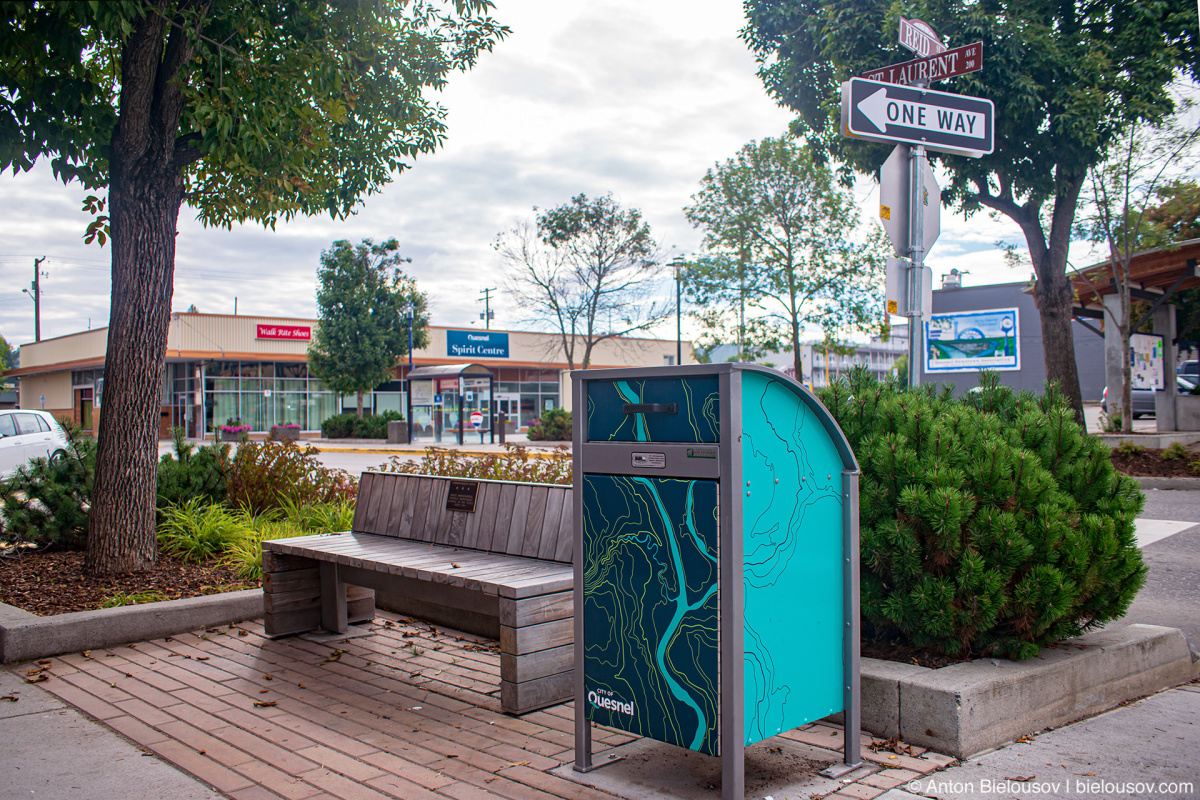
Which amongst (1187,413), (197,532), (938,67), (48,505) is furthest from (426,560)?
(1187,413)

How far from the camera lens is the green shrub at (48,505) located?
6.83 metres

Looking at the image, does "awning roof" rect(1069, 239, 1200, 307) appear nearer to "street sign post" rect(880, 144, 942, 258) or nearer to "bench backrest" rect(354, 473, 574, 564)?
"street sign post" rect(880, 144, 942, 258)

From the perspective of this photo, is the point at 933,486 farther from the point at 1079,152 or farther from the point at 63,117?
the point at 1079,152

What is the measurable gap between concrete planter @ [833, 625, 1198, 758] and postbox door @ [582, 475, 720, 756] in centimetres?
100

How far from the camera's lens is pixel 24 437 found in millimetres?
14211

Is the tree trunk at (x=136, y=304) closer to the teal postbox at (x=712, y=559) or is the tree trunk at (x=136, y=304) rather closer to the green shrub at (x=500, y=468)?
the green shrub at (x=500, y=468)

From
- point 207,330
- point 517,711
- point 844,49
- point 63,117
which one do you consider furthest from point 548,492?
point 207,330

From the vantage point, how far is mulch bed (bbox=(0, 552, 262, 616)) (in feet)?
18.3

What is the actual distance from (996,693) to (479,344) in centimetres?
3772

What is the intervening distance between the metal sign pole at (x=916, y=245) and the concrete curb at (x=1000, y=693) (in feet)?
7.02

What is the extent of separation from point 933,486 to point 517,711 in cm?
211

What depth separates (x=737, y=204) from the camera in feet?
85.0

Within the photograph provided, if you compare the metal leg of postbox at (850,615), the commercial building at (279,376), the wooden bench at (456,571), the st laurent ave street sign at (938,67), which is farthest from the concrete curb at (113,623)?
the commercial building at (279,376)

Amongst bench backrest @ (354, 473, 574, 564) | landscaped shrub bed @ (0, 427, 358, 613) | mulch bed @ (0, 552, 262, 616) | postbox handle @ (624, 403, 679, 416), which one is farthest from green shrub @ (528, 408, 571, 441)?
postbox handle @ (624, 403, 679, 416)
